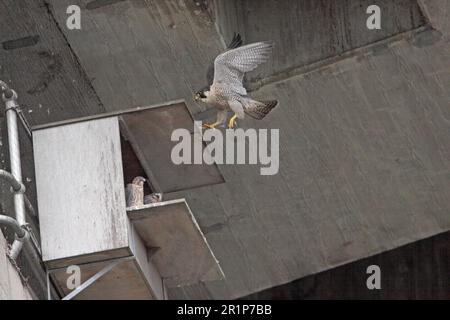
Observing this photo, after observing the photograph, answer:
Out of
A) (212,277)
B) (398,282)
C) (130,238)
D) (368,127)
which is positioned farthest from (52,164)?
(398,282)

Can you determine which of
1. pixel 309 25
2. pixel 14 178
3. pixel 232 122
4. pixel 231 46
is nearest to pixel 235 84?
pixel 231 46

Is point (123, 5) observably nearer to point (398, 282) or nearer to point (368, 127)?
point (368, 127)

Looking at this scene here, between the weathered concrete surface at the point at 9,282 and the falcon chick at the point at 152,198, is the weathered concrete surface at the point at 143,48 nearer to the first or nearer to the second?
the falcon chick at the point at 152,198

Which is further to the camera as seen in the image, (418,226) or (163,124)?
(418,226)

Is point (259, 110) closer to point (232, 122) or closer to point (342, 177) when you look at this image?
point (232, 122)

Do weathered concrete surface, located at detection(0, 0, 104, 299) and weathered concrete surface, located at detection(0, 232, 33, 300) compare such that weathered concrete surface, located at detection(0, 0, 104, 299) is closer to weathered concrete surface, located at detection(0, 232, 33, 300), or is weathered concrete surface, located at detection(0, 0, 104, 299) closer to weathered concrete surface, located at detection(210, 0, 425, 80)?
weathered concrete surface, located at detection(210, 0, 425, 80)

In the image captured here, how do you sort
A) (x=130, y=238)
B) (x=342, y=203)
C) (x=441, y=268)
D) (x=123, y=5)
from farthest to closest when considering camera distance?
(x=441, y=268) < (x=342, y=203) < (x=123, y=5) < (x=130, y=238)
